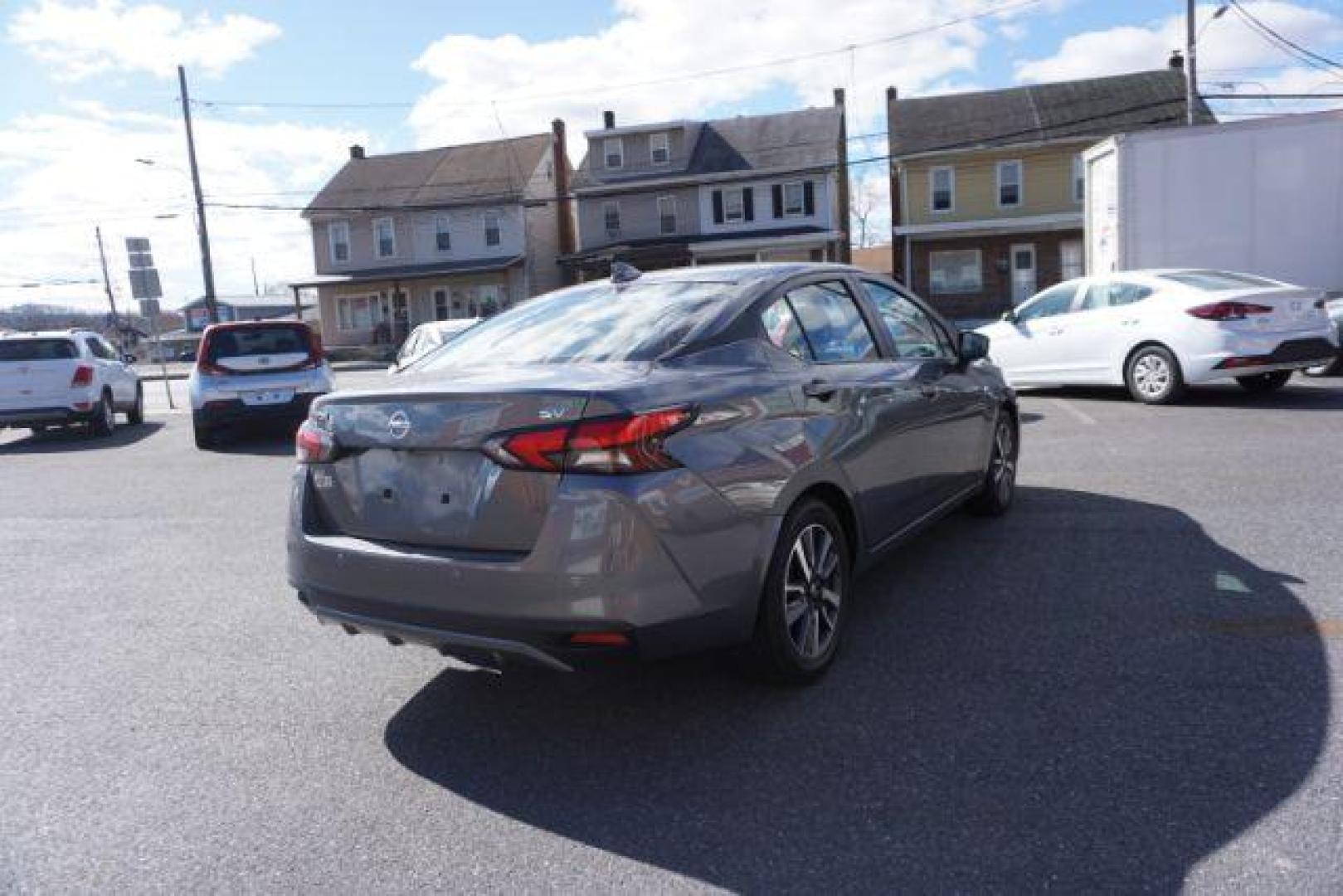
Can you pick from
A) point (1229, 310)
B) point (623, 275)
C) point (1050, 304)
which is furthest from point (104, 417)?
point (1229, 310)

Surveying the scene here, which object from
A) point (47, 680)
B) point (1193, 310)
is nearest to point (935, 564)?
point (47, 680)

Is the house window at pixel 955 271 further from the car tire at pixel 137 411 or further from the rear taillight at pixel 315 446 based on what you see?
the rear taillight at pixel 315 446

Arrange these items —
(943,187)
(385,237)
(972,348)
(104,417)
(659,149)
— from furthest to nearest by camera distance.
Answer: (385,237) < (659,149) < (943,187) < (104,417) < (972,348)

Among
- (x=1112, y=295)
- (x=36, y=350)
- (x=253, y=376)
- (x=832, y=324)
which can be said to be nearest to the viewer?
(x=832, y=324)

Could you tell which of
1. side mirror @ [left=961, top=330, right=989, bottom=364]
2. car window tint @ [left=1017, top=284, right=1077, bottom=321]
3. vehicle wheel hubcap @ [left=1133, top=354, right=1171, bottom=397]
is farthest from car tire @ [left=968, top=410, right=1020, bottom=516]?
car window tint @ [left=1017, top=284, right=1077, bottom=321]

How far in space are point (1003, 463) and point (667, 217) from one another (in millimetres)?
34453

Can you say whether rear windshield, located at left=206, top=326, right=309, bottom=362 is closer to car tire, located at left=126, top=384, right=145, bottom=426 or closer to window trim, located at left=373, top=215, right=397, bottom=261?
car tire, located at left=126, top=384, right=145, bottom=426

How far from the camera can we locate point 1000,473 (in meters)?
6.14

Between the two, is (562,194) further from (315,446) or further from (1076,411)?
(315,446)

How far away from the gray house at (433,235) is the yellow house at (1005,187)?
1521 cm

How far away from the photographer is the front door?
34.9 metres

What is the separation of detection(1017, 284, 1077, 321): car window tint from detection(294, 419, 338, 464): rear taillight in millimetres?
9866

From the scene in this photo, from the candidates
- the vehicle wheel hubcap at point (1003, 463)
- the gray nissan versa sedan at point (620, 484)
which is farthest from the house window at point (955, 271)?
the gray nissan versa sedan at point (620, 484)

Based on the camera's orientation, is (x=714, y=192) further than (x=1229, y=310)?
Yes
